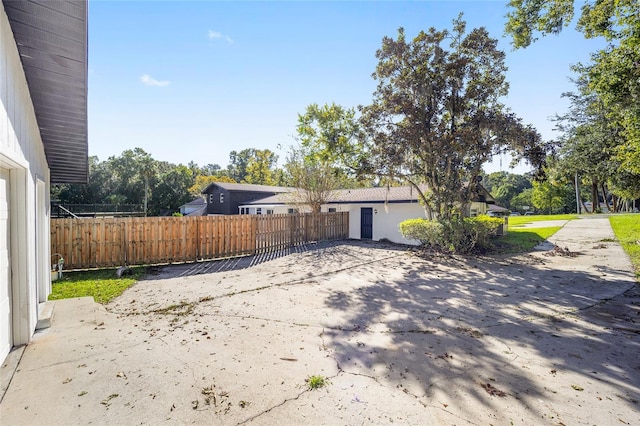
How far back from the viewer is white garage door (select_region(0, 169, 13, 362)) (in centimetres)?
337

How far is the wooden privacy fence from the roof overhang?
12.4 ft

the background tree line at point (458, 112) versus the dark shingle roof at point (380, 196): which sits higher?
the background tree line at point (458, 112)

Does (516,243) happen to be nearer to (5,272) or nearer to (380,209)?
(380,209)

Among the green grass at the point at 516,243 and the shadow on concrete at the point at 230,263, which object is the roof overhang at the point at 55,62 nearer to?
the shadow on concrete at the point at 230,263

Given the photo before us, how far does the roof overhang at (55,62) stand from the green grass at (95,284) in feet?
10.1

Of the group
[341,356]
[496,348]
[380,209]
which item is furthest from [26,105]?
[380,209]

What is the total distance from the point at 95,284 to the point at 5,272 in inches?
169

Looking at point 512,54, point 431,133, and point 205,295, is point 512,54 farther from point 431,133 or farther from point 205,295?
point 205,295

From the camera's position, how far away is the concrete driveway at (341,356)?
2643 mm

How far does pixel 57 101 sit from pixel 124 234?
5.58 metres

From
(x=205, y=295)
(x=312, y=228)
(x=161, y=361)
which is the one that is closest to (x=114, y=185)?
(x=312, y=228)

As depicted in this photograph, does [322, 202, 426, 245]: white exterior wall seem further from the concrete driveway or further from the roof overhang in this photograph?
the roof overhang

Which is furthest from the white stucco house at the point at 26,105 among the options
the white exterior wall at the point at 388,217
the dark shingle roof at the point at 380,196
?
the white exterior wall at the point at 388,217

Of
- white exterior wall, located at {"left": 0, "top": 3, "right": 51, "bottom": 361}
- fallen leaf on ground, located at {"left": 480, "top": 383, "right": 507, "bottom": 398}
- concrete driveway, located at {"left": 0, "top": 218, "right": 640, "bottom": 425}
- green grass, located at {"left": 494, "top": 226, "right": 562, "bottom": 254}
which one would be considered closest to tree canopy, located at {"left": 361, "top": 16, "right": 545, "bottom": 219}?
green grass, located at {"left": 494, "top": 226, "right": 562, "bottom": 254}
